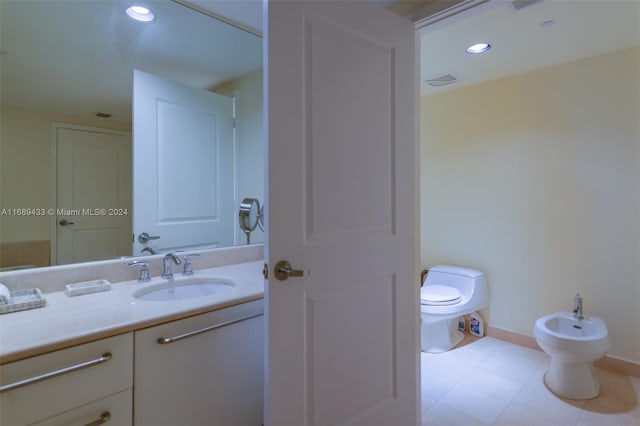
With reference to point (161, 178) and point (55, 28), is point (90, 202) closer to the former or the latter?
point (161, 178)

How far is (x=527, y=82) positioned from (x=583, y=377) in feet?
6.95

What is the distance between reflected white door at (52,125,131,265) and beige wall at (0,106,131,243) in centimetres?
4

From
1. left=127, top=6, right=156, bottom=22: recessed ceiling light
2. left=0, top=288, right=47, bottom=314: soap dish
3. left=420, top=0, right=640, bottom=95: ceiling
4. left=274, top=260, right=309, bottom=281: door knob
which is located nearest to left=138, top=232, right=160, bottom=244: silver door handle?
left=0, top=288, right=47, bottom=314: soap dish

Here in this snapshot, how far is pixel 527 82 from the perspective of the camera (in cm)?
254

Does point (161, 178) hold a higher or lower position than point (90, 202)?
higher

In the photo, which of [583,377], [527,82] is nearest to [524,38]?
[527,82]

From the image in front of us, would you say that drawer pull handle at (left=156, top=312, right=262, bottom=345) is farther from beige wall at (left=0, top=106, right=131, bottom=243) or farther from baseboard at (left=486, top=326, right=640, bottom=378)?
baseboard at (left=486, top=326, right=640, bottom=378)

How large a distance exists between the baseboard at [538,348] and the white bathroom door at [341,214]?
1.60 m

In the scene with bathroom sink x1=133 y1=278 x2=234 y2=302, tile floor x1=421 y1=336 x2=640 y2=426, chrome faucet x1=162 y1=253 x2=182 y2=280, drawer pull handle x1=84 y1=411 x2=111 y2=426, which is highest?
chrome faucet x1=162 y1=253 x2=182 y2=280

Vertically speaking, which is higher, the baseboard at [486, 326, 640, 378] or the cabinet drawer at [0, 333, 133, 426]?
the cabinet drawer at [0, 333, 133, 426]

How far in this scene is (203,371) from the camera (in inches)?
47.2

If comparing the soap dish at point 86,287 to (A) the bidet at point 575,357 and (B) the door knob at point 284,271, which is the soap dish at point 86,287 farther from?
(A) the bidet at point 575,357

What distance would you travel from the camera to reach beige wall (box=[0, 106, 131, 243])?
125 cm

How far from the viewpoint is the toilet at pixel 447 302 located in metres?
2.45
